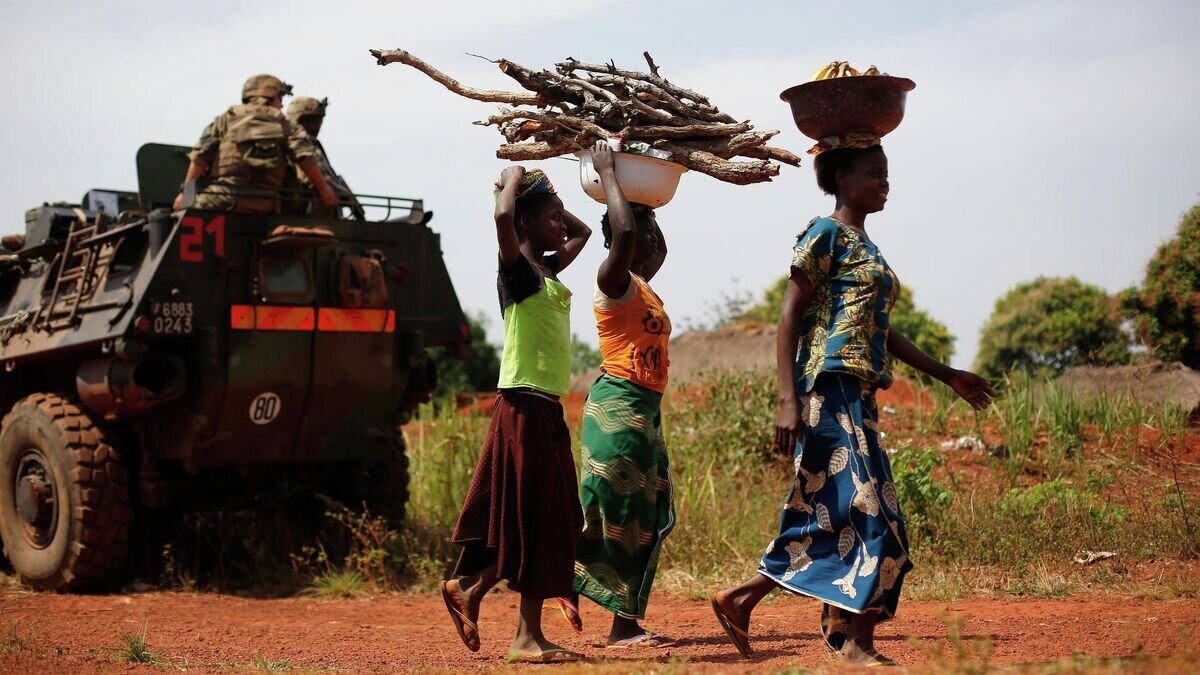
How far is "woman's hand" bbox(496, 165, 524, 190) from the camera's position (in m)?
5.04

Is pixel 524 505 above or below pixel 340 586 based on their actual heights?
above

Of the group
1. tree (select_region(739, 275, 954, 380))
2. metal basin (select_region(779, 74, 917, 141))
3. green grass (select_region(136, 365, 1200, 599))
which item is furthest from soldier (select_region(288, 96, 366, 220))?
tree (select_region(739, 275, 954, 380))

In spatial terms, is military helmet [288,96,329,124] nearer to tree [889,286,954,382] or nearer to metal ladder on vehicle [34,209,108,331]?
metal ladder on vehicle [34,209,108,331]

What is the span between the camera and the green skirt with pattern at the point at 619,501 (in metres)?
5.21

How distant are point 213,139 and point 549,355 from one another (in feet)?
13.6

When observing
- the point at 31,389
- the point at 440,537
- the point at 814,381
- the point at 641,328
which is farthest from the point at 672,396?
the point at 814,381

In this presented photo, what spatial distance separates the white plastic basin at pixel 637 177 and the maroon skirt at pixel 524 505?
870 millimetres

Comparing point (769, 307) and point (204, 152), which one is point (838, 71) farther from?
point (769, 307)

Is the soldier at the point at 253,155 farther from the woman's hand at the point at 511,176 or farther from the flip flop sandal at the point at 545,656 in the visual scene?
the flip flop sandal at the point at 545,656

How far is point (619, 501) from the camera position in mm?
5215

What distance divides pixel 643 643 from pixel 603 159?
76.1 inches

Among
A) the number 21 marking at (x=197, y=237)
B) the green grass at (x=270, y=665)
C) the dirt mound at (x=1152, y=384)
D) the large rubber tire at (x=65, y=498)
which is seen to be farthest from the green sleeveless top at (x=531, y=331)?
the dirt mound at (x=1152, y=384)

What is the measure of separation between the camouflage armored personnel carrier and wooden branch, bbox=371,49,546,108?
8.23 feet

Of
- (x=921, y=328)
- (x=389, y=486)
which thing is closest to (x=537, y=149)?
(x=389, y=486)
